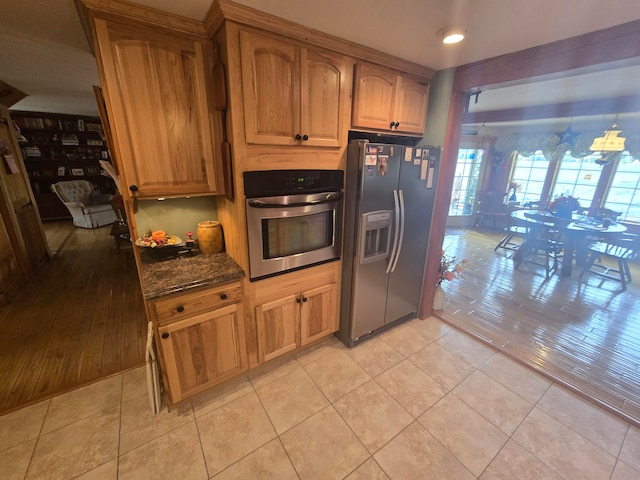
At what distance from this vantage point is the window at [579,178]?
17.3ft

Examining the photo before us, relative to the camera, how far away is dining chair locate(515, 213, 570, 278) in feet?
13.1

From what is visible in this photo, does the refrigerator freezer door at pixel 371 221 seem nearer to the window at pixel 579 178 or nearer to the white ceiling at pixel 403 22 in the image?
the white ceiling at pixel 403 22

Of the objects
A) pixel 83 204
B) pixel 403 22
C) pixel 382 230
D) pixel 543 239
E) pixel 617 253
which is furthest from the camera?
pixel 83 204

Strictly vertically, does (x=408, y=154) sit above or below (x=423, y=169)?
above

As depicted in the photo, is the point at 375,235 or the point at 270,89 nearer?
the point at 270,89

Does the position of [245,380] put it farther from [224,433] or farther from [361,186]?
[361,186]

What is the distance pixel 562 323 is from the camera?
2.78 meters

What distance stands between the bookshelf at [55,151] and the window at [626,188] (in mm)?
10887

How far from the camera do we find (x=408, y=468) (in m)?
1.44

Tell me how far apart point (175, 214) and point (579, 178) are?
7.39m

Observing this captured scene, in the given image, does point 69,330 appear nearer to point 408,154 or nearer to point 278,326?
point 278,326

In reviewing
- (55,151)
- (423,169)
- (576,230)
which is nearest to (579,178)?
(576,230)

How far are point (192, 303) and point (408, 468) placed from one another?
5.00 ft

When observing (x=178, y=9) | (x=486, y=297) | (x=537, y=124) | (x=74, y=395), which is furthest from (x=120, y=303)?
(x=537, y=124)
